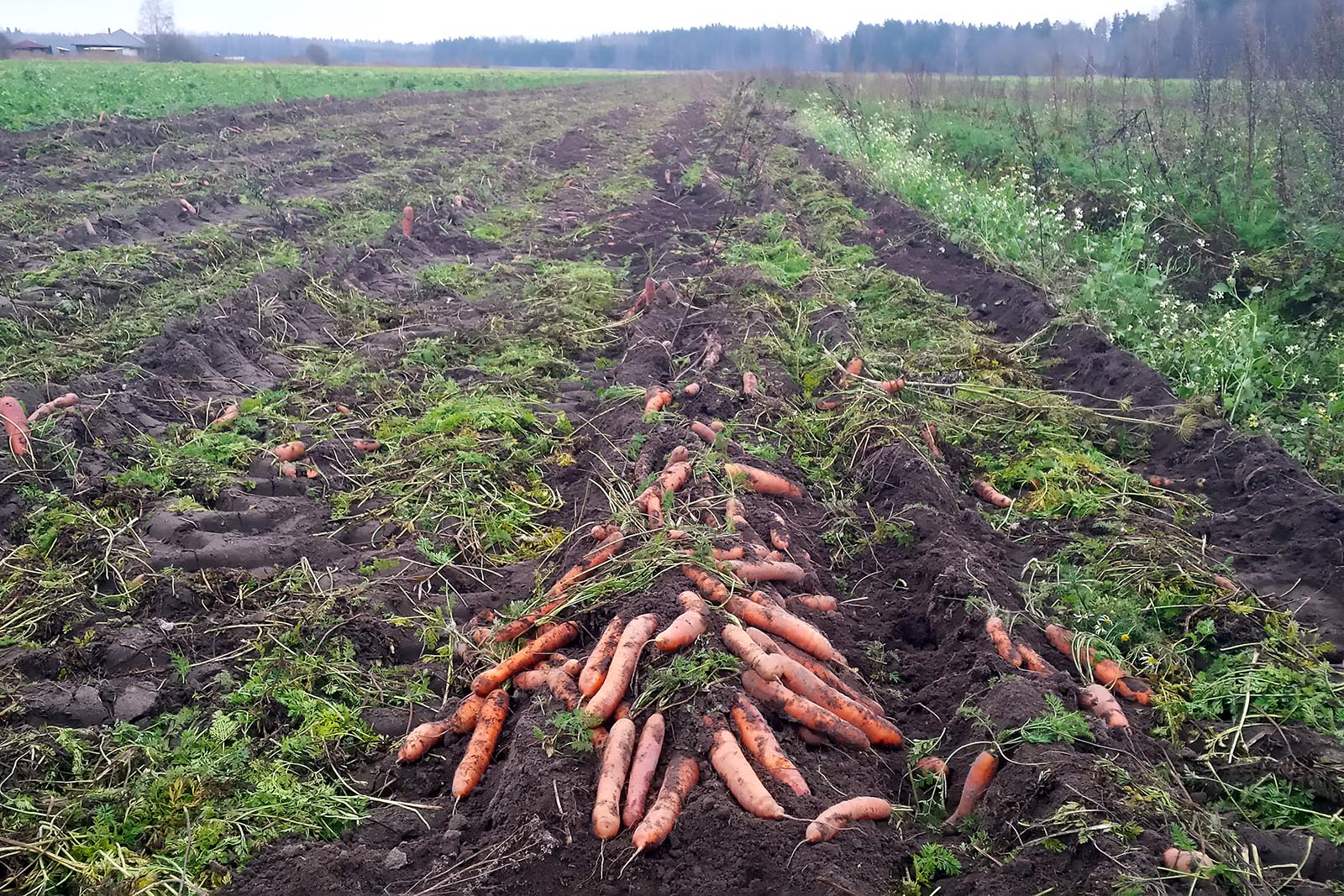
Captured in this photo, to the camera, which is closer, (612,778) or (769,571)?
(612,778)

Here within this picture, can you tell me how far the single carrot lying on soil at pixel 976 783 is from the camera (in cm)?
306

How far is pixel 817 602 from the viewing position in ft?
13.6

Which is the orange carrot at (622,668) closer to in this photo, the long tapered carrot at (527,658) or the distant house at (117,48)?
the long tapered carrot at (527,658)

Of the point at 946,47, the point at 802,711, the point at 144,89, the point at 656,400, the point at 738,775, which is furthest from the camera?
the point at 946,47

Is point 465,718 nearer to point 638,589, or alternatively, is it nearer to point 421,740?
point 421,740

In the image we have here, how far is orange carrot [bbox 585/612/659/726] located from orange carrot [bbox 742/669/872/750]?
47 centimetres

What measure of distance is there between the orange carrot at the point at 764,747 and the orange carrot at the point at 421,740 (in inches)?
51.9

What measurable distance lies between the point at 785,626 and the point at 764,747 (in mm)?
697

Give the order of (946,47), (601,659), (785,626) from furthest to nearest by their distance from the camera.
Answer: (946,47) < (785,626) < (601,659)

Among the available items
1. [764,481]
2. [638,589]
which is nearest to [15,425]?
[638,589]

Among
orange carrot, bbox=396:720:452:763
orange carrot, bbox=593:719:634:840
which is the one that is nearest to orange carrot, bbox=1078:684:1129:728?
orange carrot, bbox=593:719:634:840

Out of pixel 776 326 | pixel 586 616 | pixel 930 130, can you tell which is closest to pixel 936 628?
pixel 586 616

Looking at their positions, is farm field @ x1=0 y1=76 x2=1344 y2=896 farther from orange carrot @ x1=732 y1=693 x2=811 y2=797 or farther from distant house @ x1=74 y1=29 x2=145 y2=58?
distant house @ x1=74 y1=29 x2=145 y2=58

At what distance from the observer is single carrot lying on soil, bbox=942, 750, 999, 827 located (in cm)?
306
